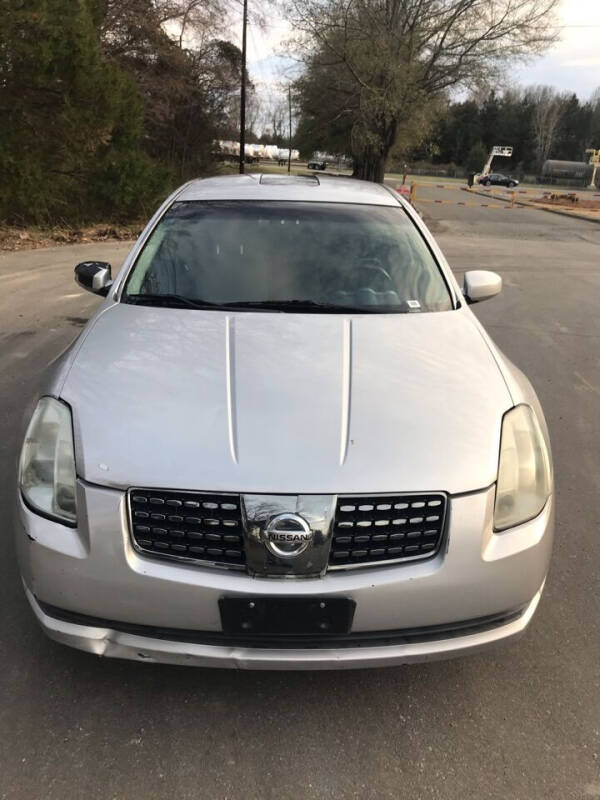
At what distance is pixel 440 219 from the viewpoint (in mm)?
23062

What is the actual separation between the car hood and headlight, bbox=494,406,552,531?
6 centimetres

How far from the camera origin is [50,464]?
2025 millimetres

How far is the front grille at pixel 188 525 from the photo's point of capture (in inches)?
72.3

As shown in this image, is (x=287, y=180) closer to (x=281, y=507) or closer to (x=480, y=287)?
(x=480, y=287)

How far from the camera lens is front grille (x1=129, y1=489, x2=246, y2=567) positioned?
6.03ft

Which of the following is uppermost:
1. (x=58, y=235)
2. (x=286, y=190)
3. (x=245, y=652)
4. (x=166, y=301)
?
(x=286, y=190)

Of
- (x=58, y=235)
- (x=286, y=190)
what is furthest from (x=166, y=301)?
(x=58, y=235)

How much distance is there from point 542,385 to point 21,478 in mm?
4482

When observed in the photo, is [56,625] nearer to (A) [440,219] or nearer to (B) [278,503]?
(B) [278,503]

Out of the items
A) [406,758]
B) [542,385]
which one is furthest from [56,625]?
[542,385]

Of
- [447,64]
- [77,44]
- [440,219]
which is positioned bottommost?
[440,219]

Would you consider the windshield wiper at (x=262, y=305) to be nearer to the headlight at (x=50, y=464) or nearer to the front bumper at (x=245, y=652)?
the headlight at (x=50, y=464)

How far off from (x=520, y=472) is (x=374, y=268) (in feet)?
4.96

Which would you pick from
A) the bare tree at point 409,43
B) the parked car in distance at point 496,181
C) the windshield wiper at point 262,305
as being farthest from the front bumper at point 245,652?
the parked car in distance at point 496,181
